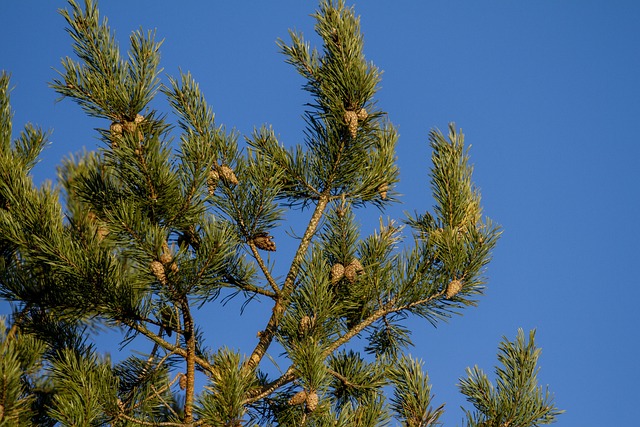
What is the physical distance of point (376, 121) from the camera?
4152 mm

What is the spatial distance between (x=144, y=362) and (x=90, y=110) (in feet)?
3.80

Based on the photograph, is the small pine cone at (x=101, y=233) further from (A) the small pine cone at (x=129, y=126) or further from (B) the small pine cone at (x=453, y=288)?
(B) the small pine cone at (x=453, y=288)

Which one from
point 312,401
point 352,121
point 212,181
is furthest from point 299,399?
point 352,121

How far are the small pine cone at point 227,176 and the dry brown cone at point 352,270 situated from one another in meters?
0.59

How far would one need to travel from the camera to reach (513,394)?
12.3 ft

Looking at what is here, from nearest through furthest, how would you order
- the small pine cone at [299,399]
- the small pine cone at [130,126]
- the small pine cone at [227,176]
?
the small pine cone at [299,399] < the small pine cone at [130,126] < the small pine cone at [227,176]

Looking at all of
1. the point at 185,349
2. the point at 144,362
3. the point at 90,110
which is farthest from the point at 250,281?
the point at 90,110

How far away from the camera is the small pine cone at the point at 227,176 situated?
3963 mm

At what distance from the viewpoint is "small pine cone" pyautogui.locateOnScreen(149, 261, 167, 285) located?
351cm

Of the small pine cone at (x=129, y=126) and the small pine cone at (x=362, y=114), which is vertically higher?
the small pine cone at (x=362, y=114)

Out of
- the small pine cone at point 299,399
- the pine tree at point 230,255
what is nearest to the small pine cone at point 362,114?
the pine tree at point 230,255

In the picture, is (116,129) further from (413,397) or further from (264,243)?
(413,397)

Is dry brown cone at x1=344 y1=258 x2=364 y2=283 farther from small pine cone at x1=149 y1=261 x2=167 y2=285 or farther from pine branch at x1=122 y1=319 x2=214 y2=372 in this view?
small pine cone at x1=149 y1=261 x2=167 y2=285

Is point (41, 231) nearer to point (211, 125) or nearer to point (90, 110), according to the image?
point (90, 110)
